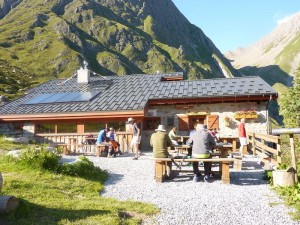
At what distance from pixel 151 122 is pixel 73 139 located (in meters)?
5.02

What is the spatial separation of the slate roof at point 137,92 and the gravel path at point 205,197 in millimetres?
7763

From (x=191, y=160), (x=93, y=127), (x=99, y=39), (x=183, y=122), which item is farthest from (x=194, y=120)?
(x=99, y=39)

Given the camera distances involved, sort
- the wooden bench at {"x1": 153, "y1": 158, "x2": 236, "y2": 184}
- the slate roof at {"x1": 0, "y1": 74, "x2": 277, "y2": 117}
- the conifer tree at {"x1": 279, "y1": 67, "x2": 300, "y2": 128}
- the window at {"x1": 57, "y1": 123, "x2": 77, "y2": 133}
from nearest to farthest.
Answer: the wooden bench at {"x1": 153, "y1": 158, "x2": 236, "y2": 184} → the slate roof at {"x1": 0, "y1": 74, "x2": 277, "y2": 117} → the window at {"x1": 57, "y1": 123, "x2": 77, "y2": 133} → the conifer tree at {"x1": 279, "y1": 67, "x2": 300, "y2": 128}

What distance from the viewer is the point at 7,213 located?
19.3 feet

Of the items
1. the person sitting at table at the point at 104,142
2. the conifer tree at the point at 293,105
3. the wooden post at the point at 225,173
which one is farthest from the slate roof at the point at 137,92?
the conifer tree at the point at 293,105

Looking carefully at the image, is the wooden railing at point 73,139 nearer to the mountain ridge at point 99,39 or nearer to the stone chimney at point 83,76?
the stone chimney at point 83,76

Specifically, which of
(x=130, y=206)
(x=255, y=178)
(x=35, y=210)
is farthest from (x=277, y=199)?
(x=35, y=210)

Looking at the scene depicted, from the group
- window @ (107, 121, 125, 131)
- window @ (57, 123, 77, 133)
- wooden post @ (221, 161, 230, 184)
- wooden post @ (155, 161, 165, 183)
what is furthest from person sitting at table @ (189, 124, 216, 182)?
window @ (57, 123, 77, 133)

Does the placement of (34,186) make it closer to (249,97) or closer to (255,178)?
(255,178)

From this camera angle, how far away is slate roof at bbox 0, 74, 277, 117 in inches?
731

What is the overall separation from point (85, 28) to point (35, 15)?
20734 millimetres

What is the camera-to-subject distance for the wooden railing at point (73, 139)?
17047 mm

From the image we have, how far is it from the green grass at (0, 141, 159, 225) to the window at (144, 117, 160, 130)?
971cm

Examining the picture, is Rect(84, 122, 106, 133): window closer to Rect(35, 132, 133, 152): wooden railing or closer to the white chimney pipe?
Rect(35, 132, 133, 152): wooden railing
